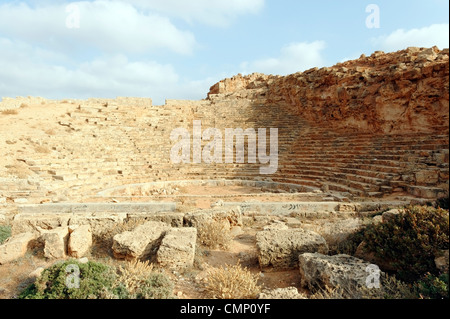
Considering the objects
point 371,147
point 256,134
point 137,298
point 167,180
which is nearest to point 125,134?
point 167,180

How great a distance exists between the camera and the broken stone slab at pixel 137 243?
429cm

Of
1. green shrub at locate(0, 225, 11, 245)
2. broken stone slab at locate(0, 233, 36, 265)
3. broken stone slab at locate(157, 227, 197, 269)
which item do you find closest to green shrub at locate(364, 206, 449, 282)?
broken stone slab at locate(157, 227, 197, 269)

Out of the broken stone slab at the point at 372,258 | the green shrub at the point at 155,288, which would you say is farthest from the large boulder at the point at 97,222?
the broken stone slab at the point at 372,258

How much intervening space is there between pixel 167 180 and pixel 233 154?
13.8 ft

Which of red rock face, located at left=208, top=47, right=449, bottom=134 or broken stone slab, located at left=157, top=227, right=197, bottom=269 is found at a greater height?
red rock face, located at left=208, top=47, right=449, bottom=134

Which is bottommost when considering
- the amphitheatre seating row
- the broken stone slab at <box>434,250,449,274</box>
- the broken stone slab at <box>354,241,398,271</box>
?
the broken stone slab at <box>354,241,398,271</box>

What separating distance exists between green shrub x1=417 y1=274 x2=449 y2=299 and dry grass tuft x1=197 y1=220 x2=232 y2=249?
305cm

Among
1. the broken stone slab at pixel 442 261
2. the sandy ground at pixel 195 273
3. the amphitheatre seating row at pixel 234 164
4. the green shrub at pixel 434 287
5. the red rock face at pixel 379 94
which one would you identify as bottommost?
the sandy ground at pixel 195 273

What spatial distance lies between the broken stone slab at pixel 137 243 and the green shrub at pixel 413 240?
3.44m

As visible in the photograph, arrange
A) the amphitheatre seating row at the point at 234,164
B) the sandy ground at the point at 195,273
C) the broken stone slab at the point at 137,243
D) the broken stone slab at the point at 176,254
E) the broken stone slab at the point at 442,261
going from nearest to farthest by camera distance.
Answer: the broken stone slab at the point at 442,261, the sandy ground at the point at 195,273, the broken stone slab at the point at 176,254, the broken stone slab at the point at 137,243, the amphitheatre seating row at the point at 234,164

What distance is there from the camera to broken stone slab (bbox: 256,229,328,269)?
4.14 metres

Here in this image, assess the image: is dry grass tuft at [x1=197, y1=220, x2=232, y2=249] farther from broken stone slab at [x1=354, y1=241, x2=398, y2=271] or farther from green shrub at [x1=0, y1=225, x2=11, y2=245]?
green shrub at [x1=0, y1=225, x2=11, y2=245]

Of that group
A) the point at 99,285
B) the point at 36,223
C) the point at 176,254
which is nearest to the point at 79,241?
the point at 36,223

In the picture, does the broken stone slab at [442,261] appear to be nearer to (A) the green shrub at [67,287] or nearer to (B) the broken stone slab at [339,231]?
(B) the broken stone slab at [339,231]
